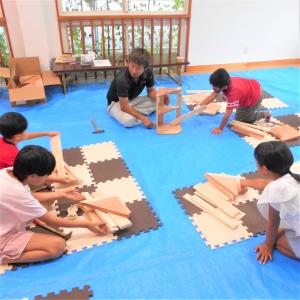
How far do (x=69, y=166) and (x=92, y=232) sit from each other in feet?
3.03

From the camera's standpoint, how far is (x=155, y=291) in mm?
1848

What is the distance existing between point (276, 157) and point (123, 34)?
398cm

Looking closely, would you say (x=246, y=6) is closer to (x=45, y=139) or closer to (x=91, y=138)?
(x=91, y=138)

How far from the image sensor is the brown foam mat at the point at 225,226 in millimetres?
2193

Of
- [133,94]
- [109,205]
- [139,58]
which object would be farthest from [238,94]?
[109,205]

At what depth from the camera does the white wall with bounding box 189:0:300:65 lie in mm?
5266

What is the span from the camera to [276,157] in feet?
5.88

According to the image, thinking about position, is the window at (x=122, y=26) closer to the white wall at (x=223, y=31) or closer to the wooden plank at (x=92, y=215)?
the white wall at (x=223, y=31)

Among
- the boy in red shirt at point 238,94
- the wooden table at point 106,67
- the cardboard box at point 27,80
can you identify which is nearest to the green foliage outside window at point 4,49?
the cardboard box at point 27,80

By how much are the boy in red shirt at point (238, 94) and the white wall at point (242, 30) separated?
7.05 ft

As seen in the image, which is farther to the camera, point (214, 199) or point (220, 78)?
point (220, 78)

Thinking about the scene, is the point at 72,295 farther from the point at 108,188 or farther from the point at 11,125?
the point at 11,125

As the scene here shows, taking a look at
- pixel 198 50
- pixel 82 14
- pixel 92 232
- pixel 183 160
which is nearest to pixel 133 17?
A: pixel 82 14

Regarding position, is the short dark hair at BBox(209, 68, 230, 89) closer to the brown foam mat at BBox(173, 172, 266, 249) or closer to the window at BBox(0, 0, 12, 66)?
the brown foam mat at BBox(173, 172, 266, 249)
